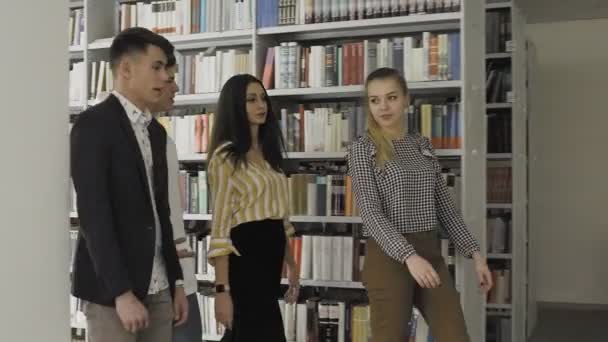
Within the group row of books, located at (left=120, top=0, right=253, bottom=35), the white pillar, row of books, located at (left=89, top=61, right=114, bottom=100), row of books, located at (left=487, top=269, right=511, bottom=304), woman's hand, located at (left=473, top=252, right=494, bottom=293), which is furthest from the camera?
row of books, located at (left=487, top=269, right=511, bottom=304)

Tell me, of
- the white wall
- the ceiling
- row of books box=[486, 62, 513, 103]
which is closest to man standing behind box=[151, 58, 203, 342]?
row of books box=[486, 62, 513, 103]

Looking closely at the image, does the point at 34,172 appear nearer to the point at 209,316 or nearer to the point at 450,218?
the point at 450,218

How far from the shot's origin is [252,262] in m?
2.25

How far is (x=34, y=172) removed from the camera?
0.97 m

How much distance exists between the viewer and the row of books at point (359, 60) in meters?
3.16

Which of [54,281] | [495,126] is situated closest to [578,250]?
[495,126]

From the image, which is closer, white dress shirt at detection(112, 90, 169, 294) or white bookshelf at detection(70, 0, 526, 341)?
white dress shirt at detection(112, 90, 169, 294)

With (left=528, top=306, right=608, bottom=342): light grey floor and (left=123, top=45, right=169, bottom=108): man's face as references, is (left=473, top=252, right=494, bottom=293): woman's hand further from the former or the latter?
(left=528, top=306, right=608, bottom=342): light grey floor

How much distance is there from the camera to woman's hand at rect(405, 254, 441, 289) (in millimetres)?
2037

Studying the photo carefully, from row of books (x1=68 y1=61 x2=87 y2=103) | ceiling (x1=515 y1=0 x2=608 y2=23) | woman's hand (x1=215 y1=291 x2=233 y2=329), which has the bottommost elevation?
woman's hand (x1=215 y1=291 x2=233 y2=329)

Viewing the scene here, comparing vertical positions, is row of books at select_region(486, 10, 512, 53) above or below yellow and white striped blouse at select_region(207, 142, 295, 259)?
above

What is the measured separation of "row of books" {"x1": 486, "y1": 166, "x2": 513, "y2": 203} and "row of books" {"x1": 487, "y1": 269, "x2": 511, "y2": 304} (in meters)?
0.52

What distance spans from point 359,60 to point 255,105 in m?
1.08


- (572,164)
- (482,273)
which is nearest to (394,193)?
(482,273)
